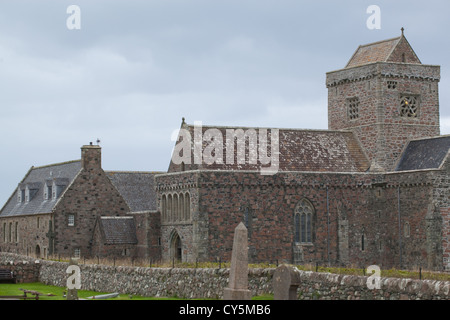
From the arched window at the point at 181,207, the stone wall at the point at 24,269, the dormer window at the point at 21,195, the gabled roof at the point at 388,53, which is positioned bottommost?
the stone wall at the point at 24,269

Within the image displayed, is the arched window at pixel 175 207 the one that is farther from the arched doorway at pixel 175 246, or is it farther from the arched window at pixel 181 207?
the arched doorway at pixel 175 246

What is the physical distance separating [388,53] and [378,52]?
112cm

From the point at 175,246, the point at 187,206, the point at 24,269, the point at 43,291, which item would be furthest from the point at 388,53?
the point at 43,291

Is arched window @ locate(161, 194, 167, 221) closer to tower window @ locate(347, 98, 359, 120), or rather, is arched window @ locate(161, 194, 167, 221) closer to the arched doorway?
the arched doorway

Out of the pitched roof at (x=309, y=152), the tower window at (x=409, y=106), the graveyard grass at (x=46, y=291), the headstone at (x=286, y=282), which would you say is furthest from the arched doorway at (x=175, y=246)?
the headstone at (x=286, y=282)

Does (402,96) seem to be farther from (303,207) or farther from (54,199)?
(54,199)

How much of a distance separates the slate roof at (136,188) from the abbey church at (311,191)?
9.71ft

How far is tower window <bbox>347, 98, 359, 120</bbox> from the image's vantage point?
202 ft

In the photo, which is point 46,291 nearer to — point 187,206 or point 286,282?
point 187,206

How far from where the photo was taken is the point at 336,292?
90.4 feet

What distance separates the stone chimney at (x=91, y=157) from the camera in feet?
209

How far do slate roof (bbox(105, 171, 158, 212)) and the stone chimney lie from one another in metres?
4.62

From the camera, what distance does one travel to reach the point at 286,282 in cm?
2445
